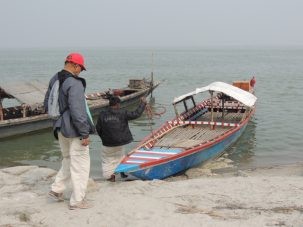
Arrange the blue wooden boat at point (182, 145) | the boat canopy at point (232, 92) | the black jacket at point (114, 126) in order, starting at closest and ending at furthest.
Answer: the black jacket at point (114, 126), the blue wooden boat at point (182, 145), the boat canopy at point (232, 92)

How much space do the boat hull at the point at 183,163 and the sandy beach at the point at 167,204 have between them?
1.02 meters

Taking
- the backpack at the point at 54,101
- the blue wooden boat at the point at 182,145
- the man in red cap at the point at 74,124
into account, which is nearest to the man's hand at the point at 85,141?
the man in red cap at the point at 74,124

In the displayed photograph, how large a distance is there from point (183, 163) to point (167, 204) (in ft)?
12.2

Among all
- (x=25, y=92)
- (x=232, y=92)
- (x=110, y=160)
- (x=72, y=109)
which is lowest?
(x=110, y=160)

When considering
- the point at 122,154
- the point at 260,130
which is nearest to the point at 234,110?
the point at 260,130

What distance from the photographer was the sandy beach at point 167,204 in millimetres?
5398

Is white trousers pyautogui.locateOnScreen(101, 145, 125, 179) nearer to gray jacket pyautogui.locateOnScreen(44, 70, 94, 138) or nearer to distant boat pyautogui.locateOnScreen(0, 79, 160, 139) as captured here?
gray jacket pyautogui.locateOnScreen(44, 70, 94, 138)

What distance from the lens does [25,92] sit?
15.8 meters

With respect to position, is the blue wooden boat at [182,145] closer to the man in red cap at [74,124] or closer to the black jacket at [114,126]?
the black jacket at [114,126]

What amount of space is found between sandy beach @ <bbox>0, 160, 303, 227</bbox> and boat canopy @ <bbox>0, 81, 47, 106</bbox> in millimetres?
7638

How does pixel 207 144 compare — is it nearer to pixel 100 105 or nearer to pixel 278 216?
pixel 278 216

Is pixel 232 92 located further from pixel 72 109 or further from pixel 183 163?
pixel 72 109

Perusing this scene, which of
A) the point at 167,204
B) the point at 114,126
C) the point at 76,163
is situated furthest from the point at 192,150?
the point at 76,163

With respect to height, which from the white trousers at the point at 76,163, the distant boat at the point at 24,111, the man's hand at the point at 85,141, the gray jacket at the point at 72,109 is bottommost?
the distant boat at the point at 24,111
